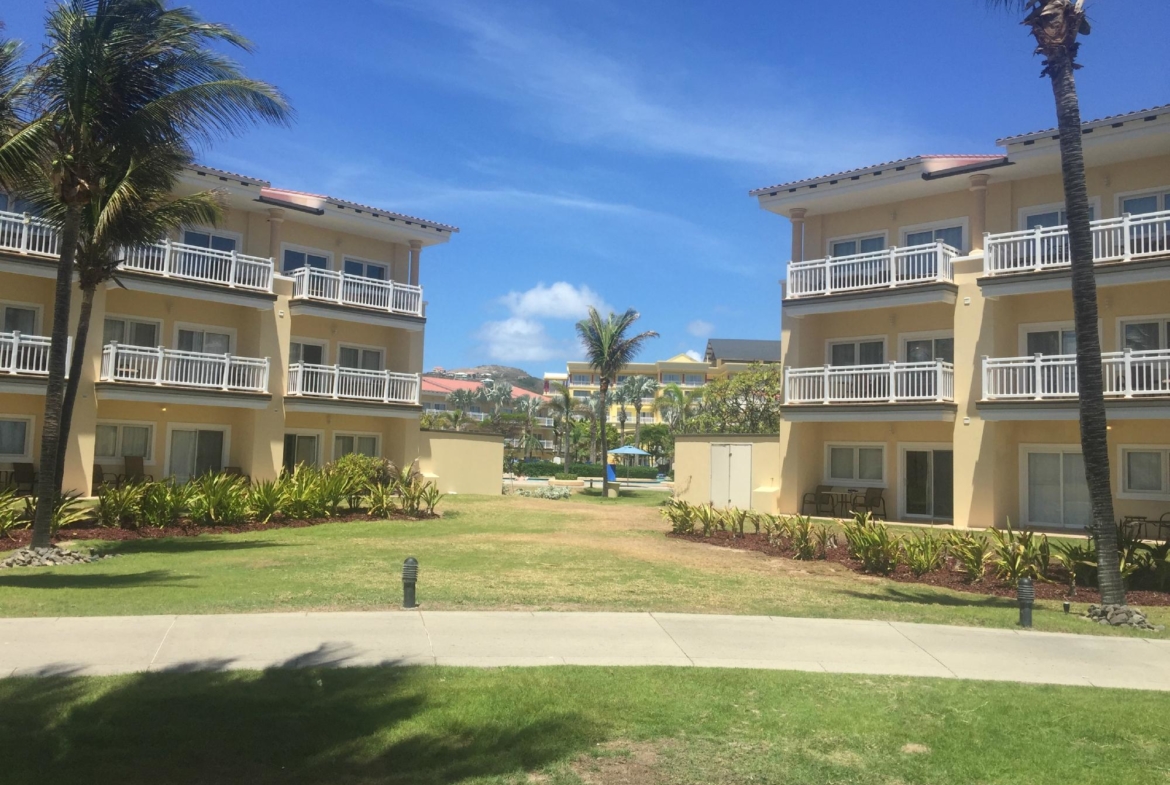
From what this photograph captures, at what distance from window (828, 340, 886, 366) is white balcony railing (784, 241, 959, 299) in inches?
84.2

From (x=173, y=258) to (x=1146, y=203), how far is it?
2552cm

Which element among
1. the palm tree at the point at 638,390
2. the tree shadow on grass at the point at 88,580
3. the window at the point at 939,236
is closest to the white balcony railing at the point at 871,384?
the window at the point at 939,236

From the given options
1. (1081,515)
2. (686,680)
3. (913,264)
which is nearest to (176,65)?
(686,680)

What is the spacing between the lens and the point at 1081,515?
2227cm

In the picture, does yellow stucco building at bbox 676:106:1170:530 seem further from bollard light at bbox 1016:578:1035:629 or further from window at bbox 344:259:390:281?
window at bbox 344:259:390:281

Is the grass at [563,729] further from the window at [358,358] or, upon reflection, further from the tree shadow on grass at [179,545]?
the window at [358,358]

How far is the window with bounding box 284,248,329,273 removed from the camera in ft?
97.4

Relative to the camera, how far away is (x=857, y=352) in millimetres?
27203

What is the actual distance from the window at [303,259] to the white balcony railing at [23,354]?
846cm

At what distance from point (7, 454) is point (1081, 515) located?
27.5m

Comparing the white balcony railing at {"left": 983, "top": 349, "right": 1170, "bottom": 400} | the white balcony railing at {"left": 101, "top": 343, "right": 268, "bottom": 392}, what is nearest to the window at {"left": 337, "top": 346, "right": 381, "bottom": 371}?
the white balcony railing at {"left": 101, "top": 343, "right": 268, "bottom": 392}

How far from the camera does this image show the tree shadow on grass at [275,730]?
547cm

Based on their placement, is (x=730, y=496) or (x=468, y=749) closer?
(x=468, y=749)

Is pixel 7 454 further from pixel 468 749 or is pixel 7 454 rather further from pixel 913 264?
pixel 913 264
